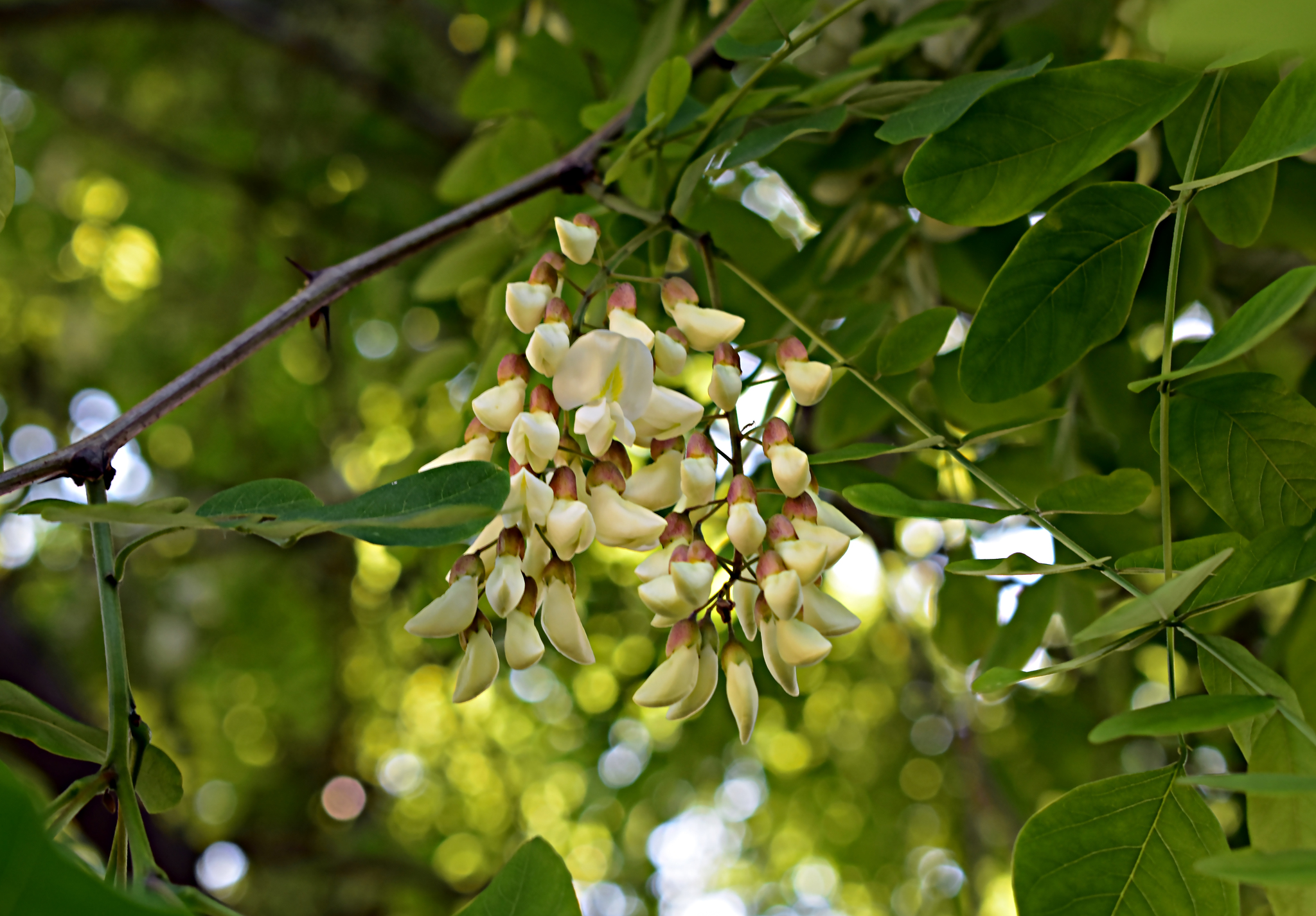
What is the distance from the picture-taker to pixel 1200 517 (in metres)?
0.90

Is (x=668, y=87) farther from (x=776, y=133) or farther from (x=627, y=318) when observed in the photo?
(x=627, y=318)

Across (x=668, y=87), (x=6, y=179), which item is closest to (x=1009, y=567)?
(x=668, y=87)

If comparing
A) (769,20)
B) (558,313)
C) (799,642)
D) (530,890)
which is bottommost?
(530,890)

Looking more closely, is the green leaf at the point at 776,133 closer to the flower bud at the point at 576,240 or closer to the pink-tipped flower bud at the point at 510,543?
the flower bud at the point at 576,240

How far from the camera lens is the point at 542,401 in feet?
1.64

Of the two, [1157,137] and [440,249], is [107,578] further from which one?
[440,249]

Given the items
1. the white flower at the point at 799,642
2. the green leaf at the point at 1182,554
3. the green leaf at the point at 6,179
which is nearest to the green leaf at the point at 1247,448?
the green leaf at the point at 1182,554

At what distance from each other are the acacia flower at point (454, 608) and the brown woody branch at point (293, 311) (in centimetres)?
17

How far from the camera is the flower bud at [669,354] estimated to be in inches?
20.2

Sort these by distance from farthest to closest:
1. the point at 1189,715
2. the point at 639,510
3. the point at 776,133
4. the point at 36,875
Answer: the point at 776,133 < the point at 639,510 < the point at 1189,715 < the point at 36,875

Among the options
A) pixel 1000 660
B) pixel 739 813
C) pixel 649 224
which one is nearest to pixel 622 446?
pixel 649 224

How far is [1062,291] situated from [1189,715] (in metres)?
0.25

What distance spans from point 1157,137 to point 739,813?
2710mm

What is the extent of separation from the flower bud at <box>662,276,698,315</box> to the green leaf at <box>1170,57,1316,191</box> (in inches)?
10.5
